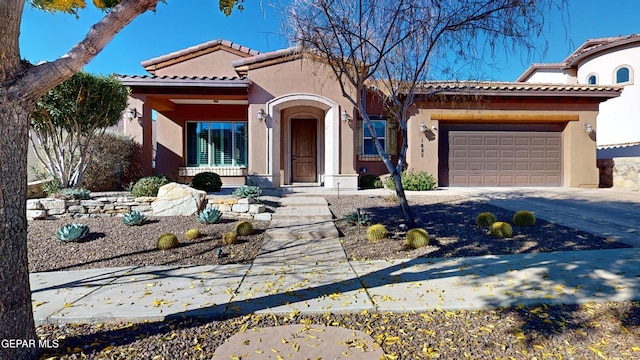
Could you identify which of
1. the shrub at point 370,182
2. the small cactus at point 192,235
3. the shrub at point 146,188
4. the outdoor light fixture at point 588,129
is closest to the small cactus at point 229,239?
the small cactus at point 192,235

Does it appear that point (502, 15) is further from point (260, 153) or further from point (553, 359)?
point (260, 153)

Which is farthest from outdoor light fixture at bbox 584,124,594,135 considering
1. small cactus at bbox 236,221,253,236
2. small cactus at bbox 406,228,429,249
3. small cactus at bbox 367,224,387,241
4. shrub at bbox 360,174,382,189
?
small cactus at bbox 236,221,253,236

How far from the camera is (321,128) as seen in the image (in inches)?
516

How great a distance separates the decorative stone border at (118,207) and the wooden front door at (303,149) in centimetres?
594

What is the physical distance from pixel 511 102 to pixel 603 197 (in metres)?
4.53

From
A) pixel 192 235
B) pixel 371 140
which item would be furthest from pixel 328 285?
pixel 371 140

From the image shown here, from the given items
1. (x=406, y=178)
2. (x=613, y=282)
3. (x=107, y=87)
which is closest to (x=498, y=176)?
(x=406, y=178)

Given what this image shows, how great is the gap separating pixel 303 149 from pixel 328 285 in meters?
9.96

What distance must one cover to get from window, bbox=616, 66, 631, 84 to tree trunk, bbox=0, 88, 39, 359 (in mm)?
22596

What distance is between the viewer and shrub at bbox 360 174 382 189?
1223 cm

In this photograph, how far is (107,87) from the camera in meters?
7.93

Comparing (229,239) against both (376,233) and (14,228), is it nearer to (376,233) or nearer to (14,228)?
(376,233)

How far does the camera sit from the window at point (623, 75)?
16.0 meters

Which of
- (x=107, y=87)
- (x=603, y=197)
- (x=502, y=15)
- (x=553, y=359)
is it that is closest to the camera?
(x=553, y=359)
